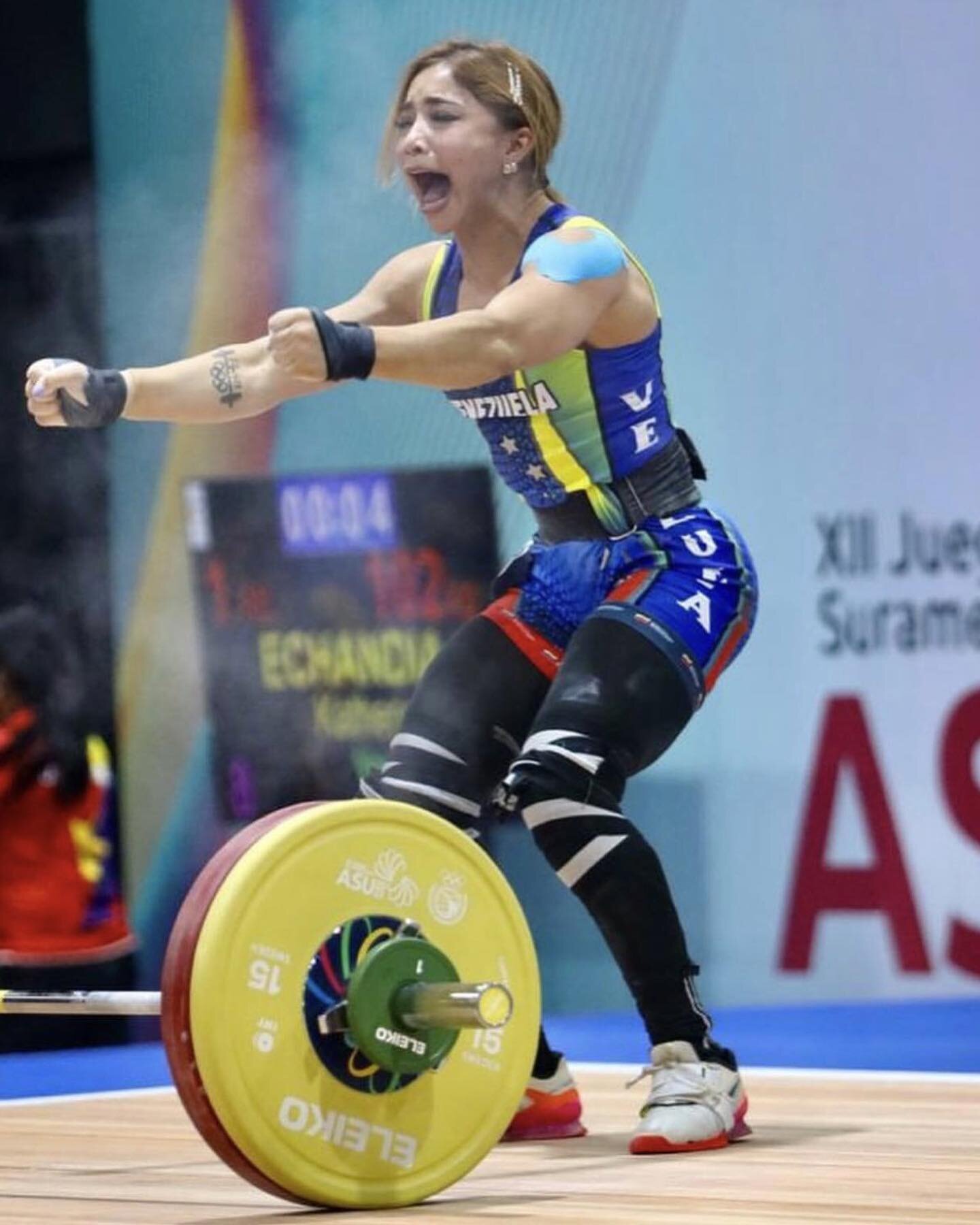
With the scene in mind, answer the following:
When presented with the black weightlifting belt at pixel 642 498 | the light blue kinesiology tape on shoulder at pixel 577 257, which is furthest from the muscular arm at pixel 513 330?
the black weightlifting belt at pixel 642 498

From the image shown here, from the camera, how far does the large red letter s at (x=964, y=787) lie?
21.4ft

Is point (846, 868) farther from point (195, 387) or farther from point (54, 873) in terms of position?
point (195, 387)

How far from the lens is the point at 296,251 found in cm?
712

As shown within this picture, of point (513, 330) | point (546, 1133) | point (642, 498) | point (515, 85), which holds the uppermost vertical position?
point (515, 85)

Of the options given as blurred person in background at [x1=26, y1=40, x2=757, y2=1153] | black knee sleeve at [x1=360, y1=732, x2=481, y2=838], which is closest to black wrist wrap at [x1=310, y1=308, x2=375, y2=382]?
blurred person in background at [x1=26, y1=40, x2=757, y2=1153]

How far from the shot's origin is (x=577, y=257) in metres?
3.66

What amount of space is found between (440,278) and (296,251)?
3128 millimetres

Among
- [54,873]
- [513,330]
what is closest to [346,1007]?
[513,330]

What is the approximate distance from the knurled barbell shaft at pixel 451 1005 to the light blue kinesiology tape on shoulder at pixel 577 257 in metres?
1.05

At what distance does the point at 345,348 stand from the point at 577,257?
0.57m

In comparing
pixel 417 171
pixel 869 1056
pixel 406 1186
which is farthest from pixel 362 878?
pixel 869 1056

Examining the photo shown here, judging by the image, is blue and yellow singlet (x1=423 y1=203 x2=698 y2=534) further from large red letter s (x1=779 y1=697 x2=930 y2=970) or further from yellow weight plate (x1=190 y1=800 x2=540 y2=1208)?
large red letter s (x1=779 y1=697 x2=930 y2=970)

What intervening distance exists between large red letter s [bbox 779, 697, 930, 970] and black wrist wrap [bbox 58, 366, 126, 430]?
3.46 m

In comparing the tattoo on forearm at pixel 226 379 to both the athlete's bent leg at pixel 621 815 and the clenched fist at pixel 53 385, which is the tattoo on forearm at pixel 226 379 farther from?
the athlete's bent leg at pixel 621 815
